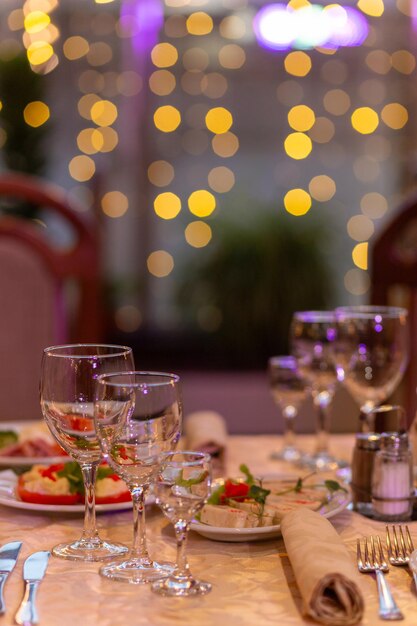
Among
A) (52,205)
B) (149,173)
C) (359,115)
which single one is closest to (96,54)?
(149,173)

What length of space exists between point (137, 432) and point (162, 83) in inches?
227

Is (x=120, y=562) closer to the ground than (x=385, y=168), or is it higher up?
closer to the ground

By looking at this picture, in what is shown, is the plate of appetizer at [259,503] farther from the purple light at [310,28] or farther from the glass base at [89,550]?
the purple light at [310,28]

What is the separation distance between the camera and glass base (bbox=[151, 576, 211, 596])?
37.6 inches

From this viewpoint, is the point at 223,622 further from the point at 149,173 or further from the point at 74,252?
the point at 149,173

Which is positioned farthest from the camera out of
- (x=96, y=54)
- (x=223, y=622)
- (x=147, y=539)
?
(x=96, y=54)

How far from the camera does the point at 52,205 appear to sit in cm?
254

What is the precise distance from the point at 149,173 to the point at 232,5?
1242mm

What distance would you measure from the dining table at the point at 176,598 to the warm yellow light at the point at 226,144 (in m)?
5.37

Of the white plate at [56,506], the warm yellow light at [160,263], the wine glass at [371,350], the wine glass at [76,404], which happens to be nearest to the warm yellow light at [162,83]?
the warm yellow light at [160,263]

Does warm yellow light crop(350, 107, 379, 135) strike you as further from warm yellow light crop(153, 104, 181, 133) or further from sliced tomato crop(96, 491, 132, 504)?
sliced tomato crop(96, 491, 132, 504)

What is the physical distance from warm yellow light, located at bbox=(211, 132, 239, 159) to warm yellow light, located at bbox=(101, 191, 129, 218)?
0.69 meters

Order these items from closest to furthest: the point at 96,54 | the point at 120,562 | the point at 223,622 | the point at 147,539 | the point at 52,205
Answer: the point at 223,622, the point at 120,562, the point at 147,539, the point at 52,205, the point at 96,54

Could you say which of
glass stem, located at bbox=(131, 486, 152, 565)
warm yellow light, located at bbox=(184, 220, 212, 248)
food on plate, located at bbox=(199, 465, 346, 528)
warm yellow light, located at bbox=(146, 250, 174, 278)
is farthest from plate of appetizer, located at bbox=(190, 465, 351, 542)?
warm yellow light, located at bbox=(146, 250, 174, 278)
